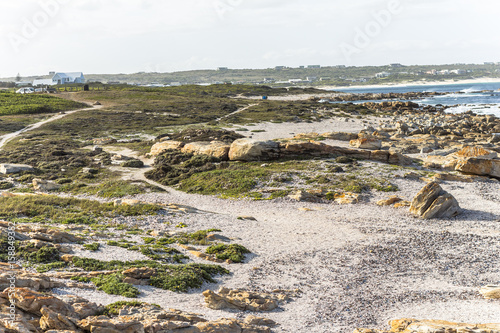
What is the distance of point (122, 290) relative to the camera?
15.2 m

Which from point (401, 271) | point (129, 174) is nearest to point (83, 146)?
point (129, 174)

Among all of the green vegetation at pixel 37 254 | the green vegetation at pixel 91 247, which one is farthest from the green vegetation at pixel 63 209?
the green vegetation at pixel 37 254

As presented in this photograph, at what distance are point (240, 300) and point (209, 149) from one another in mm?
31461

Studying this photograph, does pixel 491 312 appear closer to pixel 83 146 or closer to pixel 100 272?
pixel 100 272

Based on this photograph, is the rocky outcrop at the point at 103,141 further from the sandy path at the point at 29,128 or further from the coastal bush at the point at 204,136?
the sandy path at the point at 29,128

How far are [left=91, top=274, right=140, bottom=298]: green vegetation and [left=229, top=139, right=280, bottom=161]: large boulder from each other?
2730 cm

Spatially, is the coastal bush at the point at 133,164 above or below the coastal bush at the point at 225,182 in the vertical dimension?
above

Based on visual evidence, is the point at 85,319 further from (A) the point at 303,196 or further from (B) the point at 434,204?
(B) the point at 434,204

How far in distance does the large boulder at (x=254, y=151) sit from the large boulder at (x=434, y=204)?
60.0ft

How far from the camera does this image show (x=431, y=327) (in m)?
12.4

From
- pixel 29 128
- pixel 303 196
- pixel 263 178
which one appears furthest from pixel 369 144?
pixel 29 128

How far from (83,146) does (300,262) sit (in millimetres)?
45837

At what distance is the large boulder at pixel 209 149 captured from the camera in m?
44.2

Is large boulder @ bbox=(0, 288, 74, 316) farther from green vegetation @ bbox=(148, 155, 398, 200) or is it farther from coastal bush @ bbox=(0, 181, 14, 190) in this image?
coastal bush @ bbox=(0, 181, 14, 190)
